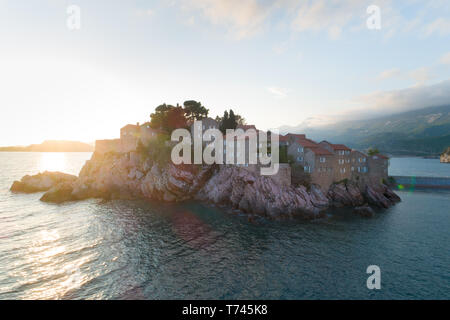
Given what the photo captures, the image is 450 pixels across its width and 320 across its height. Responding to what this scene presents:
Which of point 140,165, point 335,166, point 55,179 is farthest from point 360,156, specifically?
point 55,179

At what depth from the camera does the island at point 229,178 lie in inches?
1989

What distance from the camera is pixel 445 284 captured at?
23.8 m

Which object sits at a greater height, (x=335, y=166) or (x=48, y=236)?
(x=335, y=166)

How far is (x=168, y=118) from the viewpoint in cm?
7438

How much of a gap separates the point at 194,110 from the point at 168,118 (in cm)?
1203

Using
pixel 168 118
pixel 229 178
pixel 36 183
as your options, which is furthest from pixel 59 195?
pixel 229 178

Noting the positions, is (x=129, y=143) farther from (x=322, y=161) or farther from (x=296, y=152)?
(x=322, y=161)

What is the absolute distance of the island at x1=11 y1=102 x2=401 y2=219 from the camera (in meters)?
50.5
